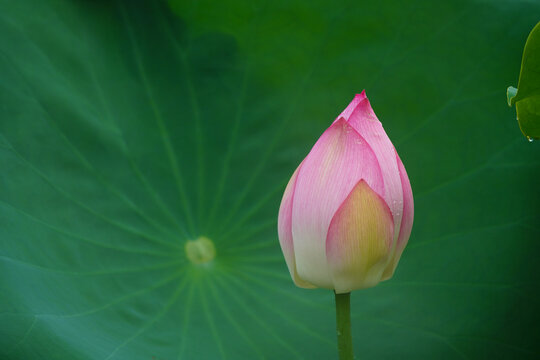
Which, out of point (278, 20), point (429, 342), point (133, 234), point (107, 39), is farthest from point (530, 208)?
point (107, 39)

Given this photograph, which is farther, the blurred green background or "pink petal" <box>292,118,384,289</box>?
the blurred green background

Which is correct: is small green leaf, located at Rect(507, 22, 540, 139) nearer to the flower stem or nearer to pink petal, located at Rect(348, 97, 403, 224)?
pink petal, located at Rect(348, 97, 403, 224)

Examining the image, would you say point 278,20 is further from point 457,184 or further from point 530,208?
point 530,208

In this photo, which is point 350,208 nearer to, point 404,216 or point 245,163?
point 404,216

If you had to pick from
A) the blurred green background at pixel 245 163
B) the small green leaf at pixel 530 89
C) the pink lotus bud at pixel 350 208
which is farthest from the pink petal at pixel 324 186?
the blurred green background at pixel 245 163

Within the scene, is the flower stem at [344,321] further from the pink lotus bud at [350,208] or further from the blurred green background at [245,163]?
the blurred green background at [245,163]

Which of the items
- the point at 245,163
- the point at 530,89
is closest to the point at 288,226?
the point at 530,89

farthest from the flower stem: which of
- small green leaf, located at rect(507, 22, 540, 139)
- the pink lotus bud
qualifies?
small green leaf, located at rect(507, 22, 540, 139)
